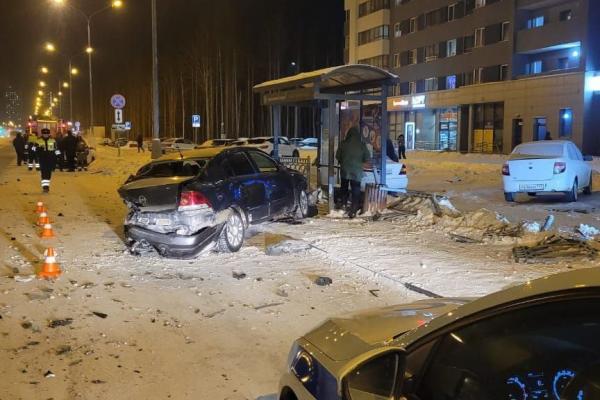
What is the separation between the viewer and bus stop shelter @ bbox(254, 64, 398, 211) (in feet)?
42.9

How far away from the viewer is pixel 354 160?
12477 millimetres

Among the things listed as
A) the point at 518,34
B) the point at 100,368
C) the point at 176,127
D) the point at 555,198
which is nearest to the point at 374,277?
the point at 100,368

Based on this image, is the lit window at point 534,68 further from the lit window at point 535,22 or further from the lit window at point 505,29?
the lit window at point 505,29

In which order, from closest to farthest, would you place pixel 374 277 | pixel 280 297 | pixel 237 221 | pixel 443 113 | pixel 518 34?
pixel 280 297, pixel 374 277, pixel 237 221, pixel 518 34, pixel 443 113

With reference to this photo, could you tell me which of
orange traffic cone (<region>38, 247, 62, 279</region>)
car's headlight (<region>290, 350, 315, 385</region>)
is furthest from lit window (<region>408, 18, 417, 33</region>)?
car's headlight (<region>290, 350, 315, 385</region>)

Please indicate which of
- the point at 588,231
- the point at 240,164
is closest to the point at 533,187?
the point at 588,231

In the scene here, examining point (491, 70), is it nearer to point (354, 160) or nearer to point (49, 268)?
point (354, 160)

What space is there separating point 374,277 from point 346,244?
1952mm

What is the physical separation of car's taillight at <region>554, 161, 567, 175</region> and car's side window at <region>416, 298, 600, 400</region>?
13850 mm

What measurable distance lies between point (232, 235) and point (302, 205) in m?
3.01

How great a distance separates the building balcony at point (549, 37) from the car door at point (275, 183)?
35092mm

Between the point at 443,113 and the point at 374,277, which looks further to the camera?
the point at 443,113

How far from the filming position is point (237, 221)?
31.1ft

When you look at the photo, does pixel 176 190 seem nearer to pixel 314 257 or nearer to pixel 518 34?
pixel 314 257
